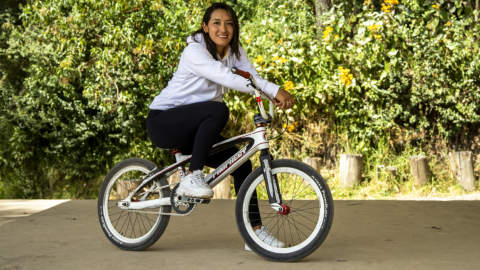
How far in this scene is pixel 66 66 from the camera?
6.63 metres

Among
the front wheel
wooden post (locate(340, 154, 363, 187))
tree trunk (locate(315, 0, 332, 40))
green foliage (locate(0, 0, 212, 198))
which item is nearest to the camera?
the front wheel

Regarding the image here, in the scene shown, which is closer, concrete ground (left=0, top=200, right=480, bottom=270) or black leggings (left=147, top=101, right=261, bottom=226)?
concrete ground (left=0, top=200, right=480, bottom=270)

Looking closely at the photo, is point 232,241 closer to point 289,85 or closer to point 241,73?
point 241,73

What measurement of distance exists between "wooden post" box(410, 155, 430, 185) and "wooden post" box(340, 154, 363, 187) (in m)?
0.59

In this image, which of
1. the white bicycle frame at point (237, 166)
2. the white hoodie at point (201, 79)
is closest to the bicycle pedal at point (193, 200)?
the white bicycle frame at point (237, 166)

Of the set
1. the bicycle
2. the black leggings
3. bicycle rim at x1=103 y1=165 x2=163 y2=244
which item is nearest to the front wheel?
the bicycle

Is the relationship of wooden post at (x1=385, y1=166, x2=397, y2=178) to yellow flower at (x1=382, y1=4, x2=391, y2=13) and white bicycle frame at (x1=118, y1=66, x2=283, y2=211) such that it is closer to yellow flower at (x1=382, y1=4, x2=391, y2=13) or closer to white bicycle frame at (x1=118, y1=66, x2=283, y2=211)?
yellow flower at (x1=382, y1=4, x2=391, y2=13)

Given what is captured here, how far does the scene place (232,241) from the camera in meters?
3.45

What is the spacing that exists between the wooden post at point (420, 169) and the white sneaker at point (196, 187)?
364cm

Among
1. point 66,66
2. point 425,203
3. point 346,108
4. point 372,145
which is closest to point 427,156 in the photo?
point 372,145

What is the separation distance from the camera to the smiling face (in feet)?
10.2

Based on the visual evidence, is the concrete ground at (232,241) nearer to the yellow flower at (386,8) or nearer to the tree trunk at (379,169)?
the tree trunk at (379,169)

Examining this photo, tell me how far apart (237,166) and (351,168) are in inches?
127

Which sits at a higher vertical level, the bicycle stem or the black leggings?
the black leggings
